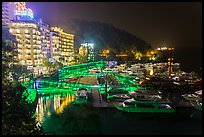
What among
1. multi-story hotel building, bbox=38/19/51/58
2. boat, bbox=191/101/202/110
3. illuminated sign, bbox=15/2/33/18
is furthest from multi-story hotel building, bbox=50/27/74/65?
boat, bbox=191/101/202/110

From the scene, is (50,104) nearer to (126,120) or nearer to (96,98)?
(96,98)

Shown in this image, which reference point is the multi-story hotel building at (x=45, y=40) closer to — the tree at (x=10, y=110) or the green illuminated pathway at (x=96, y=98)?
the green illuminated pathway at (x=96, y=98)

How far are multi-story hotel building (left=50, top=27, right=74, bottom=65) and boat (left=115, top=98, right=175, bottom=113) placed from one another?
34.9 feet

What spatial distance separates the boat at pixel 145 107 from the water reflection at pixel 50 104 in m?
1.31

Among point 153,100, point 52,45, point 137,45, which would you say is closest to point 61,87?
point 153,100

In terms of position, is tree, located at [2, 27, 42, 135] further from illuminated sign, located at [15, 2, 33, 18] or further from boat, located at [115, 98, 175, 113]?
illuminated sign, located at [15, 2, 33, 18]

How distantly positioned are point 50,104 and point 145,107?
2.20m

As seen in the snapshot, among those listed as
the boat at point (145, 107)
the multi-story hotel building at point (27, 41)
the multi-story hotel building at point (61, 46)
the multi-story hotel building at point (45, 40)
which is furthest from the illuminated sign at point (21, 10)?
the boat at point (145, 107)

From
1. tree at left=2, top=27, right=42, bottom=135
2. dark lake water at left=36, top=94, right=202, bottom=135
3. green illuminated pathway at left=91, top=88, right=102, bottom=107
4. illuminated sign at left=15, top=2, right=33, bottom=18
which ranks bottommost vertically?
dark lake water at left=36, top=94, right=202, bottom=135

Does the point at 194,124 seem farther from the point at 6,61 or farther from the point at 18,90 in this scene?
the point at 6,61

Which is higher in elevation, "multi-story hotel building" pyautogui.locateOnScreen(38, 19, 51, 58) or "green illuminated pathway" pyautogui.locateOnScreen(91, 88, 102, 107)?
"multi-story hotel building" pyautogui.locateOnScreen(38, 19, 51, 58)

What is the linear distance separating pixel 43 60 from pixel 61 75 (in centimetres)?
164

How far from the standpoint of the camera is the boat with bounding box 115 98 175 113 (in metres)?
5.88

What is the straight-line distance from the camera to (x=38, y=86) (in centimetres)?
805
